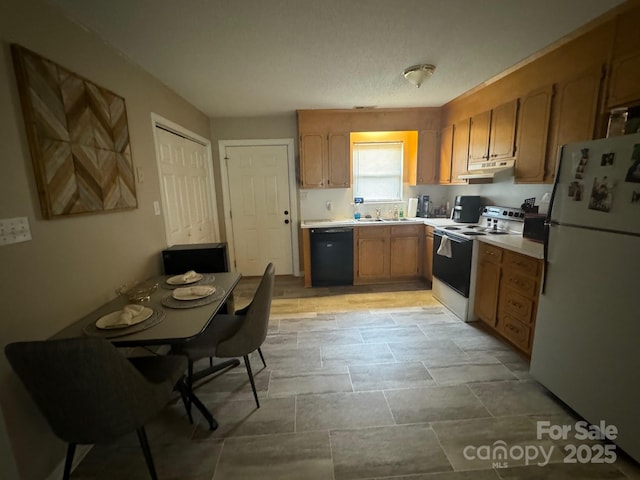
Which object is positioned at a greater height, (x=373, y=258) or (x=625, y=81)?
(x=625, y=81)

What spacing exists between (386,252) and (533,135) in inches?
82.6

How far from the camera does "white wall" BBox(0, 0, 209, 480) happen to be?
1.26m

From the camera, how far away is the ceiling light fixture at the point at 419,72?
2471 millimetres

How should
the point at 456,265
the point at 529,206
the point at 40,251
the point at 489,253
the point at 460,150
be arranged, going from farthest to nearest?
the point at 460,150 → the point at 456,265 → the point at 529,206 → the point at 489,253 → the point at 40,251

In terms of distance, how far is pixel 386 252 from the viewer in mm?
4008

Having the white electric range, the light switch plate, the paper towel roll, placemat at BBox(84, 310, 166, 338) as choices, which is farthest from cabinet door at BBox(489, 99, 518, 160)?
the light switch plate

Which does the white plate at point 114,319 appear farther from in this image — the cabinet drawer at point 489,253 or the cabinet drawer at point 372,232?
the cabinet drawer at point 372,232

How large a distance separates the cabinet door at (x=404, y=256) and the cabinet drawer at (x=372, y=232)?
0.15m

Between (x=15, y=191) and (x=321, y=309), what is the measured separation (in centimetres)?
272

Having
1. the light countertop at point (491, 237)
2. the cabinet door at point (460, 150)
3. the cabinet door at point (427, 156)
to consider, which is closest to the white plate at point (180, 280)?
the light countertop at point (491, 237)

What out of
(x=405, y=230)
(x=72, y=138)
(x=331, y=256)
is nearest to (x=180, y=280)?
(x=72, y=138)

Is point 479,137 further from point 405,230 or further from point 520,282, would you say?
point 520,282

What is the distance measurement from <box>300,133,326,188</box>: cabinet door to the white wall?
2.24 m

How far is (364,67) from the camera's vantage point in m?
2.49
